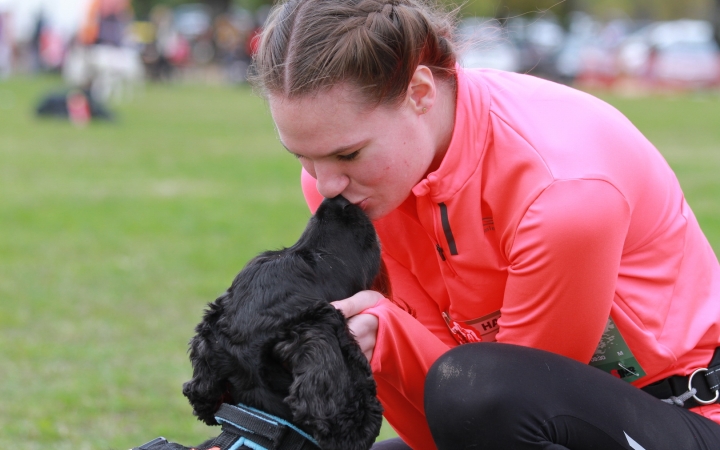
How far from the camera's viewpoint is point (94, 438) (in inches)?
151

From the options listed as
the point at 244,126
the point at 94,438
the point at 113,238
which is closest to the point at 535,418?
the point at 94,438

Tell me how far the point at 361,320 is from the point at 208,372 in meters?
0.49

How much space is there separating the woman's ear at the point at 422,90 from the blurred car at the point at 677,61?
33.4 m

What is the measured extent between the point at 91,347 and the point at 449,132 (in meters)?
3.03

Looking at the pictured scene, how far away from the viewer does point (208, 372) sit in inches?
102

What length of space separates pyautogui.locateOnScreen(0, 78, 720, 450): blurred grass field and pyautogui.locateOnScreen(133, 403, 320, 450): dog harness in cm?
140

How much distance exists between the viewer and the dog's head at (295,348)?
2.40m

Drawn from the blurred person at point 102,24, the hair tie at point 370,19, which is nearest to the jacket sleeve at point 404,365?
the hair tie at point 370,19

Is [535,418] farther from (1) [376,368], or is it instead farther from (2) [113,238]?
(2) [113,238]

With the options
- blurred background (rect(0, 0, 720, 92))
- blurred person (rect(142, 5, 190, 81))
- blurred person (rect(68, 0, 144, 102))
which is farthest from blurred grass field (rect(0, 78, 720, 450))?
blurred person (rect(142, 5, 190, 81))

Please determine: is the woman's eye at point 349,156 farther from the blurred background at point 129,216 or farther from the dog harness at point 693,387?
the dog harness at point 693,387

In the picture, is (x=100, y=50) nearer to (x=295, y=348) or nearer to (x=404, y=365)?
(x=404, y=365)

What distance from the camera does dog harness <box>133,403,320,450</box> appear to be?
8.11ft

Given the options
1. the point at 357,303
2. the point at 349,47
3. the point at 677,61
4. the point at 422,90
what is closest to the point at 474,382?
the point at 357,303
